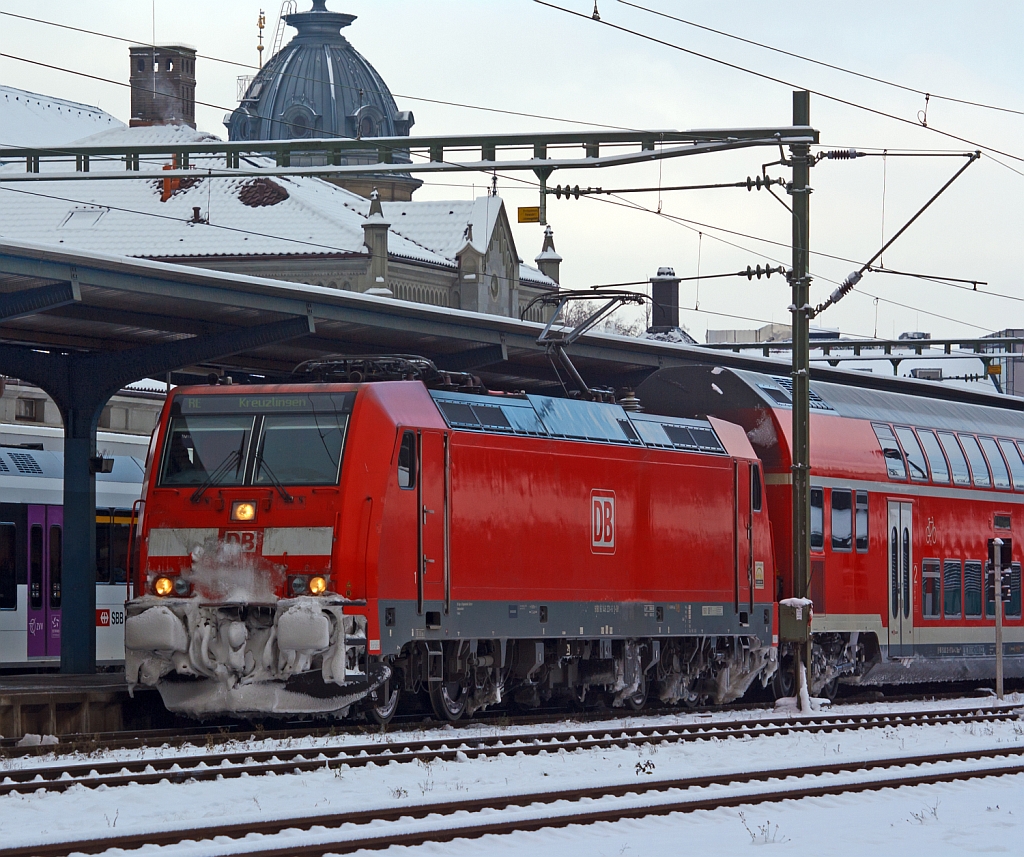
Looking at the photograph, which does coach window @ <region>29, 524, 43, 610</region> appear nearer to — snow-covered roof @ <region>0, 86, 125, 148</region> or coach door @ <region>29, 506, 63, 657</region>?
coach door @ <region>29, 506, 63, 657</region>

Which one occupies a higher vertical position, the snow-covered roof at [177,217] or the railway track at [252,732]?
the snow-covered roof at [177,217]

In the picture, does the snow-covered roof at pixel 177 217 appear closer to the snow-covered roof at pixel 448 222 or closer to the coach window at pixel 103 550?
the snow-covered roof at pixel 448 222

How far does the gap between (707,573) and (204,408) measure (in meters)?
7.26

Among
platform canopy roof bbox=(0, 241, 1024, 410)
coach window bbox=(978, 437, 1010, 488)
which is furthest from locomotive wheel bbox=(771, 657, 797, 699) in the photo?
platform canopy roof bbox=(0, 241, 1024, 410)

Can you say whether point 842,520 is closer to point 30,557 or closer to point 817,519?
point 817,519

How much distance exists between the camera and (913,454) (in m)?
26.2

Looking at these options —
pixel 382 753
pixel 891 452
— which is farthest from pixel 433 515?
pixel 891 452

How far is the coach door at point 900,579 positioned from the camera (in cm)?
2547

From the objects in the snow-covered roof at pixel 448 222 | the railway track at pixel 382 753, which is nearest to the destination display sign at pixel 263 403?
the railway track at pixel 382 753

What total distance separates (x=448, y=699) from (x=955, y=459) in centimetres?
1082

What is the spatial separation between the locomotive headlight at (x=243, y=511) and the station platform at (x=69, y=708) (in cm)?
268

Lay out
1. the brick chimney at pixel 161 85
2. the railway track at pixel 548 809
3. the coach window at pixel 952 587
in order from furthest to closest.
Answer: the brick chimney at pixel 161 85, the coach window at pixel 952 587, the railway track at pixel 548 809

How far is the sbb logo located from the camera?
824 inches

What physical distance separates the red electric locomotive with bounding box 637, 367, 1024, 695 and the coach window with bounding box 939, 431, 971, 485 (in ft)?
0.07
